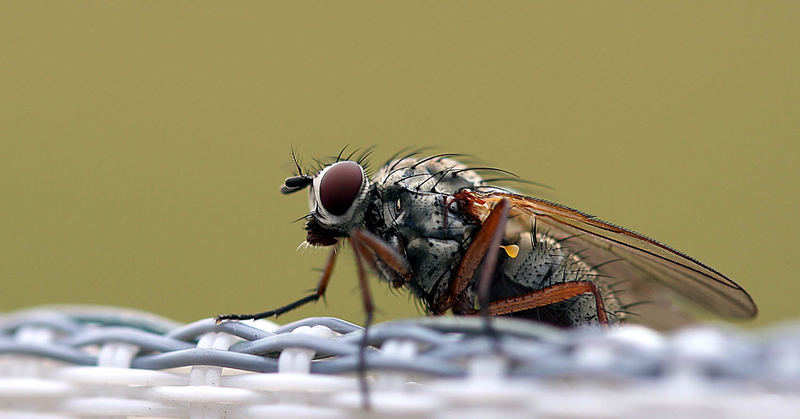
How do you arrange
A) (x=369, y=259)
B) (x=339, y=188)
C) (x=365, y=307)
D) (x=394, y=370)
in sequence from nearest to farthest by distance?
(x=394, y=370), (x=365, y=307), (x=369, y=259), (x=339, y=188)

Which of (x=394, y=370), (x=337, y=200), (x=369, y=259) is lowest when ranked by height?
(x=394, y=370)

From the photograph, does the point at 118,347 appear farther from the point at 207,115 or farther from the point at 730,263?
the point at 207,115

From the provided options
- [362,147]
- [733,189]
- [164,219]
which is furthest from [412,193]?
[164,219]

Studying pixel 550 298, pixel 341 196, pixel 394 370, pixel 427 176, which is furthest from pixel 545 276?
pixel 394 370

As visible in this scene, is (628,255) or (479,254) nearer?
(479,254)

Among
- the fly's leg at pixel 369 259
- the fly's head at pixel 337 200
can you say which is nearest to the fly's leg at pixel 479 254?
the fly's leg at pixel 369 259

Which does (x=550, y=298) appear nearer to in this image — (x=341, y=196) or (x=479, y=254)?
(x=479, y=254)

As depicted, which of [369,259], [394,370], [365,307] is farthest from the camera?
[369,259]
